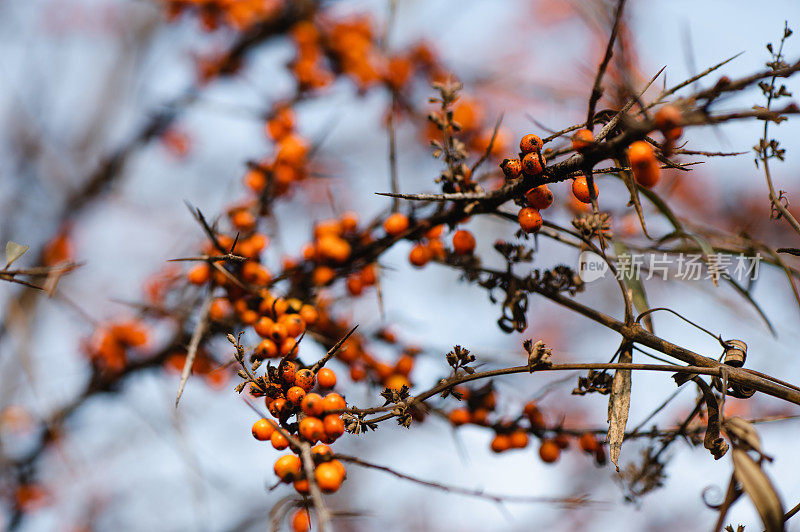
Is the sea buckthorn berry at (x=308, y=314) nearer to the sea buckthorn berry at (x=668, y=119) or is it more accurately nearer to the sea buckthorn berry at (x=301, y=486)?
the sea buckthorn berry at (x=301, y=486)

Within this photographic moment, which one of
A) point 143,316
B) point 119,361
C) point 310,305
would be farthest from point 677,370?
point 119,361

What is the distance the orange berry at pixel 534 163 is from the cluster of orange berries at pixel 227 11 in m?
2.16

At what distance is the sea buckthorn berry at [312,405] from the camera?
844 millimetres

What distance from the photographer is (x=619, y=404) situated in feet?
2.86

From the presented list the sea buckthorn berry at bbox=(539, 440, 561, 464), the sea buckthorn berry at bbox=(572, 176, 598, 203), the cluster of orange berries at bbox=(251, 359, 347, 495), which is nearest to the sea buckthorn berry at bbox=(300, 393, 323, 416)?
the cluster of orange berries at bbox=(251, 359, 347, 495)

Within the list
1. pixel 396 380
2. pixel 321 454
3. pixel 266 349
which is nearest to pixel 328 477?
pixel 321 454

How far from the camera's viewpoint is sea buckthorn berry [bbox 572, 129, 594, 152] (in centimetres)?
75

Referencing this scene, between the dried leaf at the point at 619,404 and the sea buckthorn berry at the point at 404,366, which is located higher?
the sea buckthorn berry at the point at 404,366

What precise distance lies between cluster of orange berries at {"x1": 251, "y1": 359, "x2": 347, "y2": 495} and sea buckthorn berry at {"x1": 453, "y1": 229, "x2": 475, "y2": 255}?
43 centimetres

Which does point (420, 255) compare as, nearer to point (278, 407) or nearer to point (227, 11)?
point (278, 407)

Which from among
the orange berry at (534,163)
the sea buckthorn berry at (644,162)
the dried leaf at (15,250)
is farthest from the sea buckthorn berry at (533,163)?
the dried leaf at (15,250)

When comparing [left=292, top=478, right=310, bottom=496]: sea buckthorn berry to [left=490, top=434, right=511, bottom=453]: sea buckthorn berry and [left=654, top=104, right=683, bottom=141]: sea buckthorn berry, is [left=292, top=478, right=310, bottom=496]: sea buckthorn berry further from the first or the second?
[left=654, top=104, right=683, bottom=141]: sea buckthorn berry

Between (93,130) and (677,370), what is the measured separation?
13.1 feet

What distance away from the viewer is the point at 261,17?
2588 millimetres
